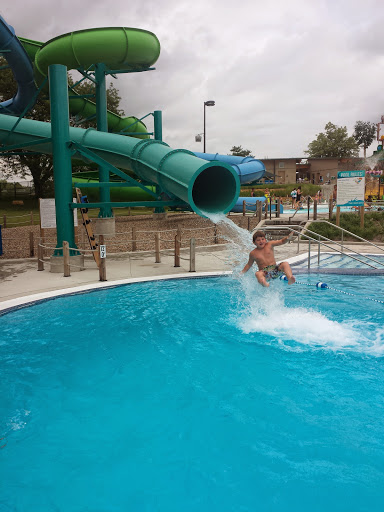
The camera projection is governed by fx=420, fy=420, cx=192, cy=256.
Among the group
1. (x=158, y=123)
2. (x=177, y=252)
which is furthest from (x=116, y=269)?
(x=158, y=123)

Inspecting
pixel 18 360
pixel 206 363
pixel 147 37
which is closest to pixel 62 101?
pixel 147 37

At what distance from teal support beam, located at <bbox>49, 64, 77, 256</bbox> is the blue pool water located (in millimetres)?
3739

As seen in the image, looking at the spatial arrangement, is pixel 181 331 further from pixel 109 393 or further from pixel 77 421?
pixel 77 421

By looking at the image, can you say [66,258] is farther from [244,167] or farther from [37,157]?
[37,157]

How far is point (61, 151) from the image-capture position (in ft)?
38.7

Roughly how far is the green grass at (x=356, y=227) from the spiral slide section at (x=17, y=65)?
43.1 feet

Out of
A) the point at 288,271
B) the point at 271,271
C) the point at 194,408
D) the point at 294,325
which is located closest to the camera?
the point at 194,408

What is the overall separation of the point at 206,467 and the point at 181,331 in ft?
12.0

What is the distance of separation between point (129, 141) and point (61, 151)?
1.92 m

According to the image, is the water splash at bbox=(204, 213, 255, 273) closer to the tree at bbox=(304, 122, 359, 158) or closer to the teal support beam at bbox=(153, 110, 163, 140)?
the teal support beam at bbox=(153, 110, 163, 140)

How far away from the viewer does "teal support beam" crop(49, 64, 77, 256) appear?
11.6m

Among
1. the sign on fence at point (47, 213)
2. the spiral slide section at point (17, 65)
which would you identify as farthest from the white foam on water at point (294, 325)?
the spiral slide section at point (17, 65)

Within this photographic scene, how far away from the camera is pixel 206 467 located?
3.88 m

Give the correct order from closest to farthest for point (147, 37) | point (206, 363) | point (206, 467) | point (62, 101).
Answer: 1. point (206, 467)
2. point (206, 363)
3. point (62, 101)
4. point (147, 37)
